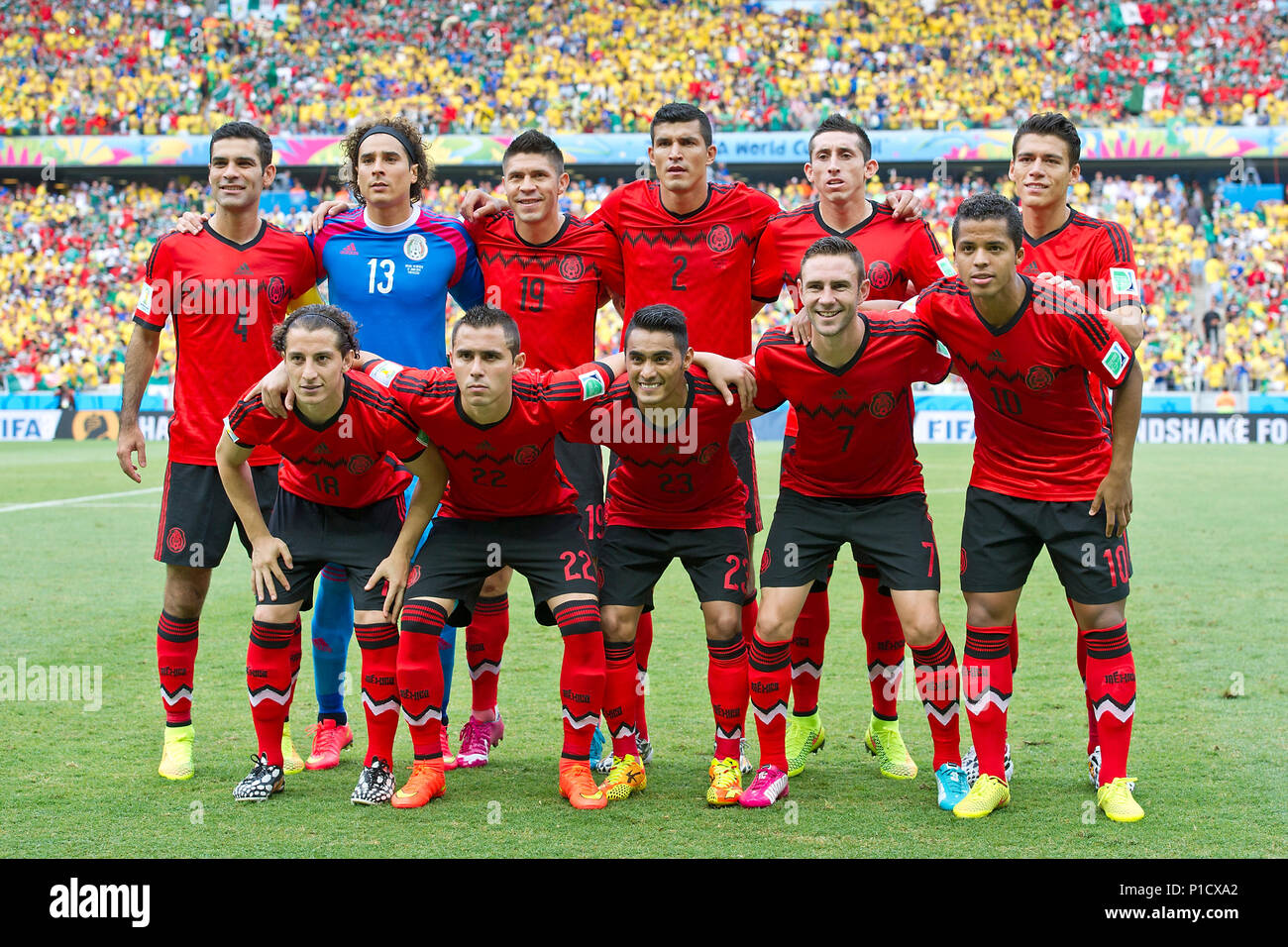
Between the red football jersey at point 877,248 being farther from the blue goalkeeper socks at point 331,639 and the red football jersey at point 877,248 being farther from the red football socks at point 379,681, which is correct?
the blue goalkeeper socks at point 331,639

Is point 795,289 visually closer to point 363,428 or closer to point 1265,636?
point 363,428

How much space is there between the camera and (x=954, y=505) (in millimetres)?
14438

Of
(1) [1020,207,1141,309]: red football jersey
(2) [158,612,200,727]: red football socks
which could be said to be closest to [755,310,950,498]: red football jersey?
(1) [1020,207,1141,309]: red football jersey

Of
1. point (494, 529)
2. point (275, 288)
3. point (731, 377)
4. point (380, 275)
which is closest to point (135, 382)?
point (275, 288)

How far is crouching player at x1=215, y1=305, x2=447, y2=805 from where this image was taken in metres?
4.76

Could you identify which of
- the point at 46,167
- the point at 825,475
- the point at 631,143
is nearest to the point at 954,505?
the point at 825,475

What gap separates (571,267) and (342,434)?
1372 millimetres

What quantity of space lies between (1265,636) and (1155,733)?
2537mm

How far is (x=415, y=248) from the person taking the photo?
561cm

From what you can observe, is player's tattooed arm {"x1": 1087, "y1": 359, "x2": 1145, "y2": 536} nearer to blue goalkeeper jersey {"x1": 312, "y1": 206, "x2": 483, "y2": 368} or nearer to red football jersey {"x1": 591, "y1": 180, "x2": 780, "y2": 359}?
red football jersey {"x1": 591, "y1": 180, "x2": 780, "y2": 359}

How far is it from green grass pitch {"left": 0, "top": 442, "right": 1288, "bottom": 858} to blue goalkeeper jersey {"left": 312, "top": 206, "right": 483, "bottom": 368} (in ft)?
5.99

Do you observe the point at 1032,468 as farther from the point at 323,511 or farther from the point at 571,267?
the point at 323,511

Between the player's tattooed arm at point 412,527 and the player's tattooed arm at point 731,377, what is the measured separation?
3.63ft

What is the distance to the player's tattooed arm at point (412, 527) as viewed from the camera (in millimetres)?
4855
